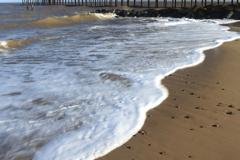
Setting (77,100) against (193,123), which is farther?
(77,100)

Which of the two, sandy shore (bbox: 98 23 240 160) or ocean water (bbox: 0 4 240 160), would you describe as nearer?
sandy shore (bbox: 98 23 240 160)

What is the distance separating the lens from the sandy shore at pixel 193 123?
1.88 metres

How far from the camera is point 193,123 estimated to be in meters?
2.34

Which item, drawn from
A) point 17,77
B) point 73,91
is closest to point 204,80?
point 73,91

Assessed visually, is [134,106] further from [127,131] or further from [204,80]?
[204,80]

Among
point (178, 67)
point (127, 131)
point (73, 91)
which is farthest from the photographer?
point (178, 67)

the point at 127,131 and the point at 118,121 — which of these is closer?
the point at 127,131

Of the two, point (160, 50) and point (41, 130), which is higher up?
point (160, 50)

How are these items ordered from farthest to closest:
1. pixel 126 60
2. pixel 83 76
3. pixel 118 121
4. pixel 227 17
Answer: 1. pixel 227 17
2. pixel 126 60
3. pixel 83 76
4. pixel 118 121

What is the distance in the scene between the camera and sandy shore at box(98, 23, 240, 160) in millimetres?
1885

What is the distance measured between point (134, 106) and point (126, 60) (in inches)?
95.3

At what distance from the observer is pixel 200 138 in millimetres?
2062

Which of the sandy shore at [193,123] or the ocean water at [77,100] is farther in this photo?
the ocean water at [77,100]

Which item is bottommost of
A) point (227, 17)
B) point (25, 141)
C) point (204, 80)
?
point (25, 141)
